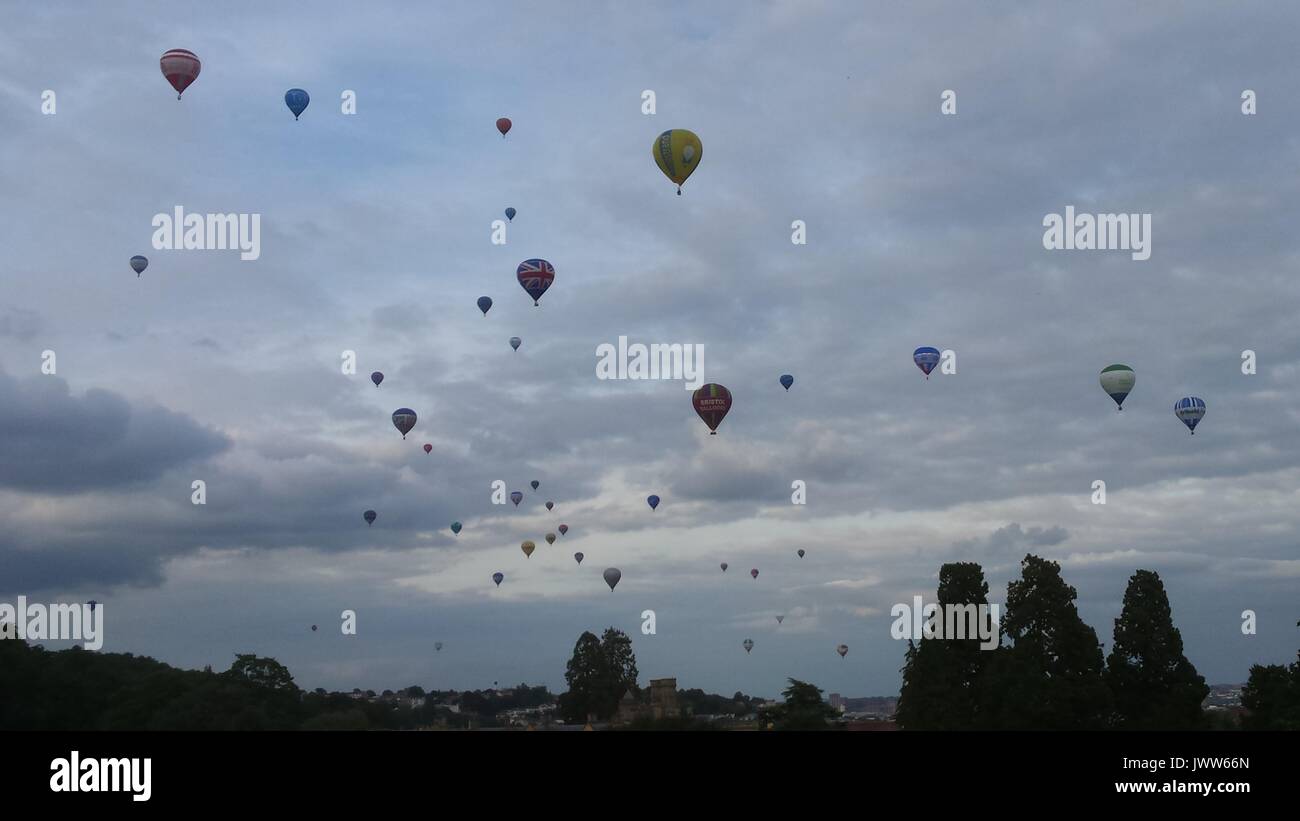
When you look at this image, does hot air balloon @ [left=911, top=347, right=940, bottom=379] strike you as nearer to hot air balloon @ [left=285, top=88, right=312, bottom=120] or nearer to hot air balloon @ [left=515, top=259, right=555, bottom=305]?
hot air balloon @ [left=515, top=259, right=555, bottom=305]

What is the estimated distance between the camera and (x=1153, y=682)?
6638cm

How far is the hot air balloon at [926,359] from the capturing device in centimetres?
7731

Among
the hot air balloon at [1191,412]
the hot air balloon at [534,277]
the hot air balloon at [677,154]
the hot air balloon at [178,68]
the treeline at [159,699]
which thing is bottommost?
the treeline at [159,699]

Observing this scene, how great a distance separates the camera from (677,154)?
2825 inches

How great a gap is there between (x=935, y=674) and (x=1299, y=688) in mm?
18049

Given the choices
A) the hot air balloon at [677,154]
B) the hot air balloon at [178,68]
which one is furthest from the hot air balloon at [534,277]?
the hot air balloon at [178,68]

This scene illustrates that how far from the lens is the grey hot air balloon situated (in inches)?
3812

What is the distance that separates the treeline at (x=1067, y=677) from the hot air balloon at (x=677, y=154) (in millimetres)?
27992

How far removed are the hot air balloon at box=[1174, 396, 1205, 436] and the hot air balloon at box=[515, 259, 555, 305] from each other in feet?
126

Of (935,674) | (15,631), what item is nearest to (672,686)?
(935,674)

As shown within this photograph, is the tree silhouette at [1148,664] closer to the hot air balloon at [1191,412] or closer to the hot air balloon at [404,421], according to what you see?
the hot air balloon at [1191,412]

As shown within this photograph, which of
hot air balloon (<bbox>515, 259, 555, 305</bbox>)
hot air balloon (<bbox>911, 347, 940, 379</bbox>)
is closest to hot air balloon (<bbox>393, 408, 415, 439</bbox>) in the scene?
hot air balloon (<bbox>515, 259, 555, 305</bbox>)

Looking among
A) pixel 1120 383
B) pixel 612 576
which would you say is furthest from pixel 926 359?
pixel 612 576
